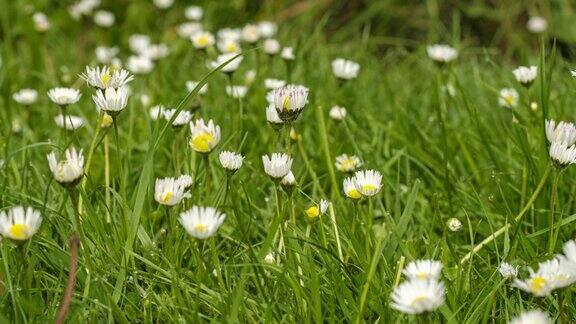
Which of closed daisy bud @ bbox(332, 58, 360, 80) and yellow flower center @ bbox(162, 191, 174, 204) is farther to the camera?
closed daisy bud @ bbox(332, 58, 360, 80)

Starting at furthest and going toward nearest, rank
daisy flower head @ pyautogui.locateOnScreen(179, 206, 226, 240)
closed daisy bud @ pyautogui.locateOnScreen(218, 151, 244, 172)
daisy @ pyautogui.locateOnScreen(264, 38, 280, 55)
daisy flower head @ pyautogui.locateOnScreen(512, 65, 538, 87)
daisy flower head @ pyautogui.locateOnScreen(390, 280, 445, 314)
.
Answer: daisy @ pyautogui.locateOnScreen(264, 38, 280, 55)
daisy flower head @ pyautogui.locateOnScreen(512, 65, 538, 87)
closed daisy bud @ pyautogui.locateOnScreen(218, 151, 244, 172)
daisy flower head @ pyautogui.locateOnScreen(179, 206, 226, 240)
daisy flower head @ pyautogui.locateOnScreen(390, 280, 445, 314)

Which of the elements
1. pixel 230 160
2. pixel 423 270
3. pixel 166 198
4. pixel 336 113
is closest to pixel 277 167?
pixel 230 160

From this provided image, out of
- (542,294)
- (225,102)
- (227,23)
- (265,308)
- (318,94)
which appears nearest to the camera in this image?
(542,294)

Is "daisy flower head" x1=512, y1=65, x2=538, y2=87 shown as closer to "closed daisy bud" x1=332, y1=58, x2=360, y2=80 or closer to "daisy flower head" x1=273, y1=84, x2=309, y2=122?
"closed daisy bud" x1=332, y1=58, x2=360, y2=80

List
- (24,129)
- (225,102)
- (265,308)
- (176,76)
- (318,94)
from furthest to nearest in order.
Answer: (176,76), (318,94), (225,102), (24,129), (265,308)

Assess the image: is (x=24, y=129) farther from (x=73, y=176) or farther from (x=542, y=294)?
(x=542, y=294)

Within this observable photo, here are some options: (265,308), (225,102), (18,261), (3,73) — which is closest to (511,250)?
(265,308)

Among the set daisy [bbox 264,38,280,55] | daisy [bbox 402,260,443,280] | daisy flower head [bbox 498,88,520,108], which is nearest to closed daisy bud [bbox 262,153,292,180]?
daisy [bbox 402,260,443,280]
